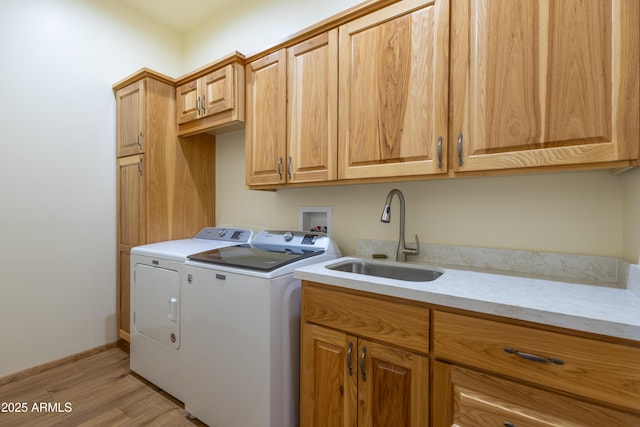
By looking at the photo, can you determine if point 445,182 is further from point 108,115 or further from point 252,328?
point 108,115

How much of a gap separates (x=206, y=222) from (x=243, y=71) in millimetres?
1343

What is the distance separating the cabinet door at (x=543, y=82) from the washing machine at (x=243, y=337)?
100cm

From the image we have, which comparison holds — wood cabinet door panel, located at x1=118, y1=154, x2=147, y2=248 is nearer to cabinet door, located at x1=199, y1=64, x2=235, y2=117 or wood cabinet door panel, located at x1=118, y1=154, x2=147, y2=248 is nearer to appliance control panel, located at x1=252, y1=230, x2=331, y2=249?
cabinet door, located at x1=199, y1=64, x2=235, y2=117

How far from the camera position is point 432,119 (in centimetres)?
128

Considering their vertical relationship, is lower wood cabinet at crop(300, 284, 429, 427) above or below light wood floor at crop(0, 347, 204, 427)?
above

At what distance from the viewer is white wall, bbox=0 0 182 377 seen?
1983mm

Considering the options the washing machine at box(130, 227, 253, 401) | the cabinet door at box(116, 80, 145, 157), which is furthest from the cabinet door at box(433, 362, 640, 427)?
the cabinet door at box(116, 80, 145, 157)

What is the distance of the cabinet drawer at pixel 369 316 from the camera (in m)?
1.04

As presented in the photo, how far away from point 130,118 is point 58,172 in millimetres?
641

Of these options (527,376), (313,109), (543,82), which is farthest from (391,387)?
(313,109)

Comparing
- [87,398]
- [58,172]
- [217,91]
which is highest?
[217,91]

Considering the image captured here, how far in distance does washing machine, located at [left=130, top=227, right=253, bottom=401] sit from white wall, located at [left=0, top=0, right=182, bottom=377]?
22.9 inches

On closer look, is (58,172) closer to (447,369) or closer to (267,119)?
(267,119)

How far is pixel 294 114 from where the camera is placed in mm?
1724
